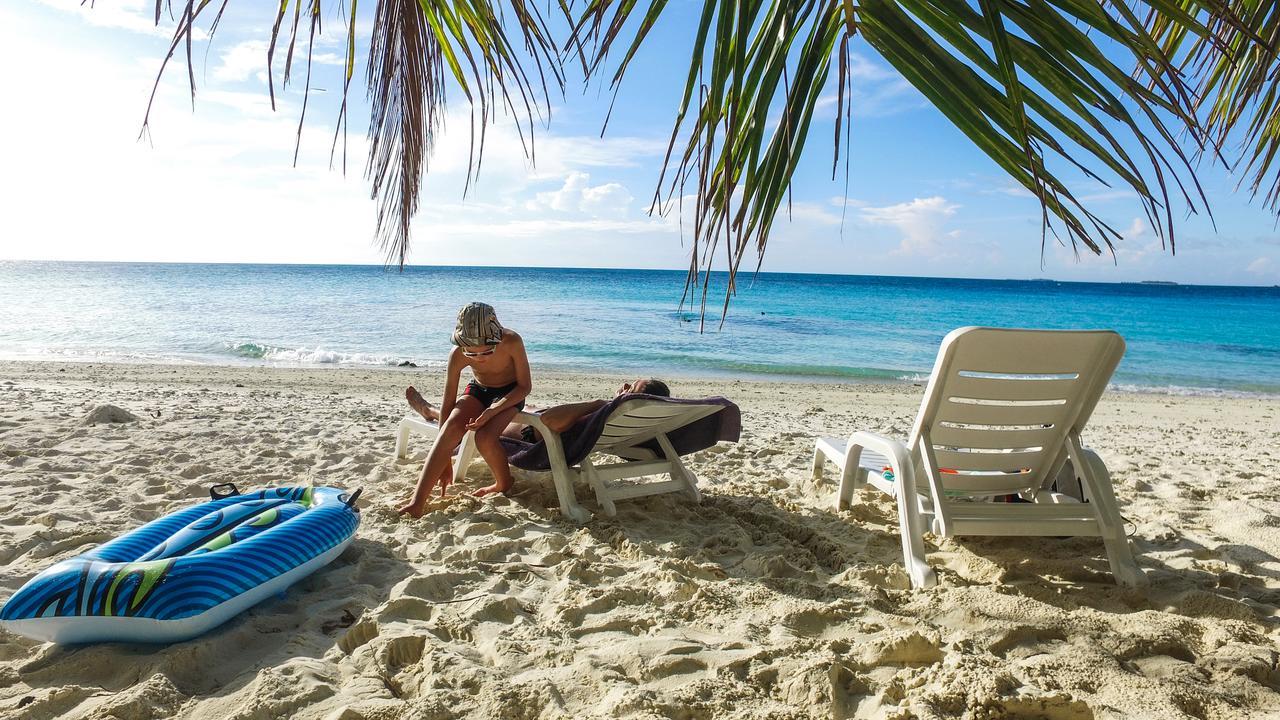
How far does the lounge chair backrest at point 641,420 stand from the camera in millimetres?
3557

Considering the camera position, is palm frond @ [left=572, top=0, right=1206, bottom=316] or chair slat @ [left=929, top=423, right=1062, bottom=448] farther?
chair slat @ [left=929, top=423, right=1062, bottom=448]

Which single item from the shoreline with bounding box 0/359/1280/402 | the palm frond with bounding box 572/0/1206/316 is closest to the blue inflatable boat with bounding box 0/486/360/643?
the palm frond with bounding box 572/0/1206/316

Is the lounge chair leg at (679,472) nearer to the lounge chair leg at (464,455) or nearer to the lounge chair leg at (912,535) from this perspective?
the lounge chair leg at (464,455)

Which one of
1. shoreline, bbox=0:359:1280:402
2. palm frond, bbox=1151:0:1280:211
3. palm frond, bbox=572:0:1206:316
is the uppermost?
palm frond, bbox=1151:0:1280:211

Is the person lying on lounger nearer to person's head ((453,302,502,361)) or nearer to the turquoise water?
person's head ((453,302,502,361))

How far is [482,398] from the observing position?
13.4 ft

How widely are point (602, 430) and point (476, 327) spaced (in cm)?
82

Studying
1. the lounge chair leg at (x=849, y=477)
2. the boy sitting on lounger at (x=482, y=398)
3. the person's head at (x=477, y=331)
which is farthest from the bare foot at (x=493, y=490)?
the lounge chair leg at (x=849, y=477)

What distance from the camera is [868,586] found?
2.82m

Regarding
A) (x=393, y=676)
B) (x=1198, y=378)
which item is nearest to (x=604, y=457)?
(x=393, y=676)

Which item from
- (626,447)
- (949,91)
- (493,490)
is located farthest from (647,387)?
(949,91)

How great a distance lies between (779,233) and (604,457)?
13.2 ft

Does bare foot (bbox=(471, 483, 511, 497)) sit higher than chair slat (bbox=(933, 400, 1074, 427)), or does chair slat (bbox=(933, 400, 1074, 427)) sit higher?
chair slat (bbox=(933, 400, 1074, 427))

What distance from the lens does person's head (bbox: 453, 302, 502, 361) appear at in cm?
378
